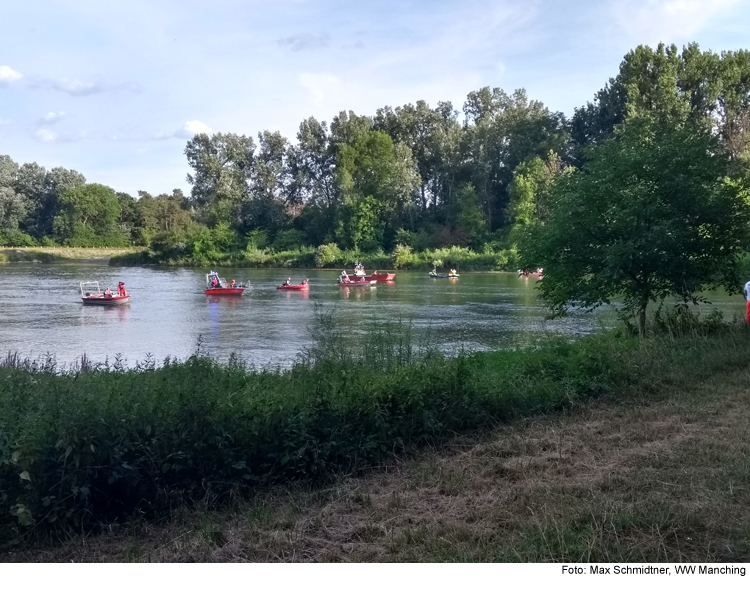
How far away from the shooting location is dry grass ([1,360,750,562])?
4.05 metres

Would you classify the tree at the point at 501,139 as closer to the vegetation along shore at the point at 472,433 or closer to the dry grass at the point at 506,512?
the vegetation along shore at the point at 472,433

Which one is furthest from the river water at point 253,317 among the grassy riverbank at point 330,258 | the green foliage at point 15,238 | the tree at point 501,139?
the tree at point 501,139

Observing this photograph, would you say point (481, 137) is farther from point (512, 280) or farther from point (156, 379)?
point (156, 379)

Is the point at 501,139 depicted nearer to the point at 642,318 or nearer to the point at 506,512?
the point at 642,318

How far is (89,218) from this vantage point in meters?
68.1

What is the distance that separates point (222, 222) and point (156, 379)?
74.3 meters

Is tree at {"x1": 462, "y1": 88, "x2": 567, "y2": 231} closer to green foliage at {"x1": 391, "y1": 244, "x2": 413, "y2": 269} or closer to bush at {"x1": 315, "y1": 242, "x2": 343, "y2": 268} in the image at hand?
green foliage at {"x1": 391, "y1": 244, "x2": 413, "y2": 269}

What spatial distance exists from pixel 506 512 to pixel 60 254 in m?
67.3

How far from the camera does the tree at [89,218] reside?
188 feet

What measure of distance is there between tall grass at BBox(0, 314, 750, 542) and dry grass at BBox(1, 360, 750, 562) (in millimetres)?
220

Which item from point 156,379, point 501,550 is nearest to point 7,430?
point 156,379

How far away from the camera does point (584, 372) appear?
8828 mm

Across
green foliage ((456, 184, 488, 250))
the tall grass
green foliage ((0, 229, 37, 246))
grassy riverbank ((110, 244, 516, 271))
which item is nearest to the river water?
the tall grass

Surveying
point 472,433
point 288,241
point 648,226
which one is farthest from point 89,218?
point 472,433
